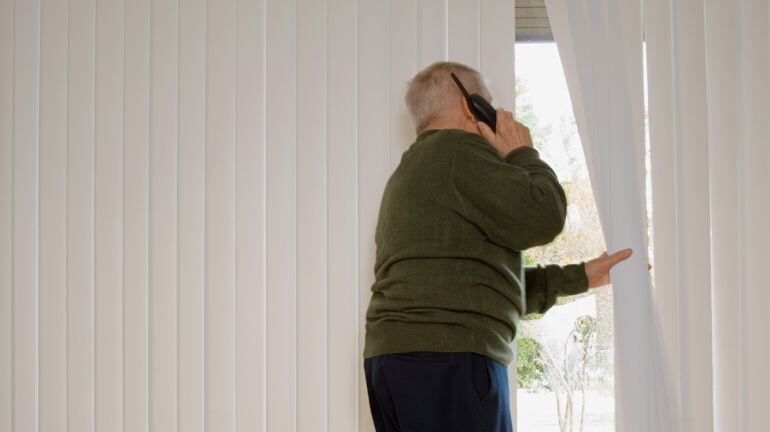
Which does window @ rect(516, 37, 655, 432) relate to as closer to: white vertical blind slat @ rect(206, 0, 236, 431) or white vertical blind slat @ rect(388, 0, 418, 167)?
white vertical blind slat @ rect(388, 0, 418, 167)

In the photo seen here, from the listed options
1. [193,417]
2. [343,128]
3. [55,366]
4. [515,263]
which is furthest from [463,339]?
[55,366]

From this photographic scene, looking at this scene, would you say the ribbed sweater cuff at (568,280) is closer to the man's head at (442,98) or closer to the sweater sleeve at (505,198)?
the sweater sleeve at (505,198)

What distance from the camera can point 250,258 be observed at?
80.2 inches

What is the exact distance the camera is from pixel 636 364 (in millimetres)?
1882

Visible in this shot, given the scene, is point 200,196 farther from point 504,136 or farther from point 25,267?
point 504,136

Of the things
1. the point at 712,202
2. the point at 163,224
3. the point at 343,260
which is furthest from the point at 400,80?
the point at 712,202

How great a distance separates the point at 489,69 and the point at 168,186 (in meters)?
0.90

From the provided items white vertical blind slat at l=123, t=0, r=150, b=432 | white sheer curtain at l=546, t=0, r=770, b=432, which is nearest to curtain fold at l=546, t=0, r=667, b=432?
white sheer curtain at l=546, t=0, r=770, b=432

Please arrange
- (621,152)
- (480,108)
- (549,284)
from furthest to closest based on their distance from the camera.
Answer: (621,152) < (549,284) < (480,108)

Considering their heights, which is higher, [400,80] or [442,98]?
[400,80]

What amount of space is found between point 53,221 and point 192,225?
385 mm

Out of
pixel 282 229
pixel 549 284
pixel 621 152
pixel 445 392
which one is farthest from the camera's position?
pixel 282 229

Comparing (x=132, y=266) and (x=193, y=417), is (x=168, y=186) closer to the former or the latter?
(x=132, y=266)

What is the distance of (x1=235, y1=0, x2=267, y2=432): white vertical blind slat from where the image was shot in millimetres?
2033
